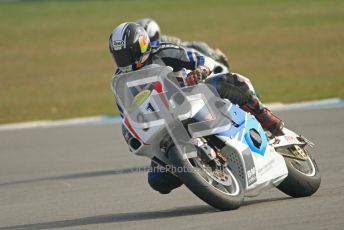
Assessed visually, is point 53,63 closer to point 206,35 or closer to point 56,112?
point 206,35

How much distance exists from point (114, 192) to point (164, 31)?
25.4 m

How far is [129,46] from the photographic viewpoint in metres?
7.59

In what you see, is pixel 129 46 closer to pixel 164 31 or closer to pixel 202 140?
pixel 202 140

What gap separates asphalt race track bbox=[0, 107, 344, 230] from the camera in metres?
6.90

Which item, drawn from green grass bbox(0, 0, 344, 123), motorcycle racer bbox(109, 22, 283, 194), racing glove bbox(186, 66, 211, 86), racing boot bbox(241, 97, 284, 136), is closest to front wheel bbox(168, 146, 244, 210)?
motorcycle racer bbox(109, 22, 283, 194)

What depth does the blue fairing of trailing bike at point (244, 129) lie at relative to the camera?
24.4 feet

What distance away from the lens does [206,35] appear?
33000mm

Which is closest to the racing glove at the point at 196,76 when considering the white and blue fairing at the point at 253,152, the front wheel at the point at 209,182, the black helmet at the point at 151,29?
the white and blue fairing at the point at 253,152

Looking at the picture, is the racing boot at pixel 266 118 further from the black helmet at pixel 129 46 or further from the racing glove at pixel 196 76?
the black helmet at pixel 129 46

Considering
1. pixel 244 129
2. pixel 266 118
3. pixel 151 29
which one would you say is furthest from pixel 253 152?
pixel 151 29

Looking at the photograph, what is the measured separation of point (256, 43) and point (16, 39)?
30.8 feet

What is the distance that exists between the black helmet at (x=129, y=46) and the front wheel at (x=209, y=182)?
1015 millimetres

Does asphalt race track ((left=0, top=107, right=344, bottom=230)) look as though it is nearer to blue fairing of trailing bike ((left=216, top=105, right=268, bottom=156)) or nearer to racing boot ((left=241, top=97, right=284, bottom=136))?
blue fairing of trailing bike ((left=216, top=105, right=268, bottom=156))

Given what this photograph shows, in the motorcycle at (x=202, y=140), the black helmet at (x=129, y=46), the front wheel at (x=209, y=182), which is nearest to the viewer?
the front wheel at (x=209, y=182)
